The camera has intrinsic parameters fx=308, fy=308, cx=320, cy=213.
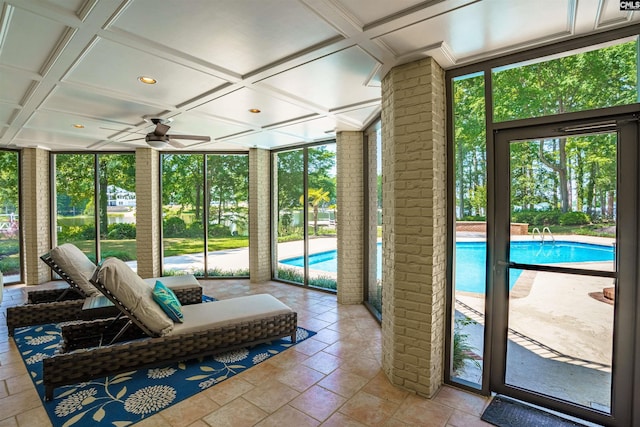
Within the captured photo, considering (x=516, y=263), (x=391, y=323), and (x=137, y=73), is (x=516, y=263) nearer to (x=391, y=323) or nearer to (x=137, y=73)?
(x=391, y=323)

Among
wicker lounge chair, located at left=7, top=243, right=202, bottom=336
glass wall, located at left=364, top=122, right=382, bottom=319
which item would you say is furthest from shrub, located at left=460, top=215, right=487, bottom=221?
wicker lounge chair, located at left=7, top=243, right=202, bottom=336

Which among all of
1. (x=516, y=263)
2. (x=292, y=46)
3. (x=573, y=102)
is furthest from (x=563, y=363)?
(x=292, y=46)

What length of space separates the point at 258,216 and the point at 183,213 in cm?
192

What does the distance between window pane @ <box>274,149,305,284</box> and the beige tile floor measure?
311cm

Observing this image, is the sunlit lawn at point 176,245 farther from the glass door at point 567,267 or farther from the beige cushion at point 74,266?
the glass door at point 567,267

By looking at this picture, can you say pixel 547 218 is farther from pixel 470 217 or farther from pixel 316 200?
pixel 316 200

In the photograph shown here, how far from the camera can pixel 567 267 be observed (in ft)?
8.01

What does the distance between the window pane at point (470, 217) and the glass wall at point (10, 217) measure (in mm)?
8564

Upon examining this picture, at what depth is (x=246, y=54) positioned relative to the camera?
Result: 257cm

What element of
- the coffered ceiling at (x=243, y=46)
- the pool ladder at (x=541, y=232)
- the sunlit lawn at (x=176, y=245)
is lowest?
the sunlit lawn at (x=176, y=245)

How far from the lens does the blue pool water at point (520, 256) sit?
2385 mm

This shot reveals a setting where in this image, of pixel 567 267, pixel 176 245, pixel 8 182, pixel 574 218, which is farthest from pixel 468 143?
pixel 8 182

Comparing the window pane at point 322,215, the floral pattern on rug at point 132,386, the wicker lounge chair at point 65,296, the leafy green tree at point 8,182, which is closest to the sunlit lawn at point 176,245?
the leafy green tree at point 8,182

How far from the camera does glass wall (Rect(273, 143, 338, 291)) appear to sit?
6238mm
